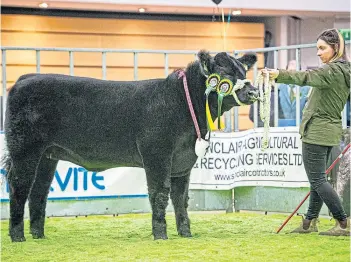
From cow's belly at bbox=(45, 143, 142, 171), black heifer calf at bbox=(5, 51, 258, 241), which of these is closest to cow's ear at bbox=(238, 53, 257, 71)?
black heifer calf at bbox=(5, 51, 258, 241)

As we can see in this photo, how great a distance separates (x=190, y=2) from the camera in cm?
1537

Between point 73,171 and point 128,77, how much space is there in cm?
576

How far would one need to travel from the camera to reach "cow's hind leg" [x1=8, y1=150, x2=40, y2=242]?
23.1ft

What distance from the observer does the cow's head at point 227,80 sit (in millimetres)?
6762

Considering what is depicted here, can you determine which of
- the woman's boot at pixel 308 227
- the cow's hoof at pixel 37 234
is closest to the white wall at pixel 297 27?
the woman's boot at pixel 308 227

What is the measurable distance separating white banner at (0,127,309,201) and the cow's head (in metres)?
2.14

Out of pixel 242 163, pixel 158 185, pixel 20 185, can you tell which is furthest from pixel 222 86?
pixel 242 163

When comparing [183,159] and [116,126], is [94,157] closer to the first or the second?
[116,126]

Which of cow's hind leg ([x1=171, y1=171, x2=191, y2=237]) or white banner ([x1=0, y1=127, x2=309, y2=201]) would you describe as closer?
cow's hind leg ([x1=171, y1=171, x2=191, y2=237])

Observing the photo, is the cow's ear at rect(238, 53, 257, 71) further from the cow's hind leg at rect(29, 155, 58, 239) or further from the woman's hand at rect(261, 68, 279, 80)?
the cow's hind leg at rect(29, 155, 58, 239)

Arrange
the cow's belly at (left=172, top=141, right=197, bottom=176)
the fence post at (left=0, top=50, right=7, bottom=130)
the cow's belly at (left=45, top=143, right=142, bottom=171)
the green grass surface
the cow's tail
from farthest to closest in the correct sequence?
the fence post at (left=0, top=50, right=7, bottom=130), the cow's tail, the cow's belly at (left=45, top=143, right=142, bottom=171), the cow's belly at (left=172, top=141, right=197, bottom=176), the green grass surface

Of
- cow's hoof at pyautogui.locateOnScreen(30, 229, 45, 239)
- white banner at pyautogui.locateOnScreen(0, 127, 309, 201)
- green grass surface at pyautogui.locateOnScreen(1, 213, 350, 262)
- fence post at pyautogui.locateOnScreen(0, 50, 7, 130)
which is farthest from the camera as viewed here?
white banner at pyautogui.locateOnScreen(0, 127, 309, 201)

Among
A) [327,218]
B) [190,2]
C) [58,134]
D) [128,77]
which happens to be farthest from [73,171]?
[190,2]

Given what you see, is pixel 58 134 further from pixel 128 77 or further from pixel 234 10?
pixel 234 10
